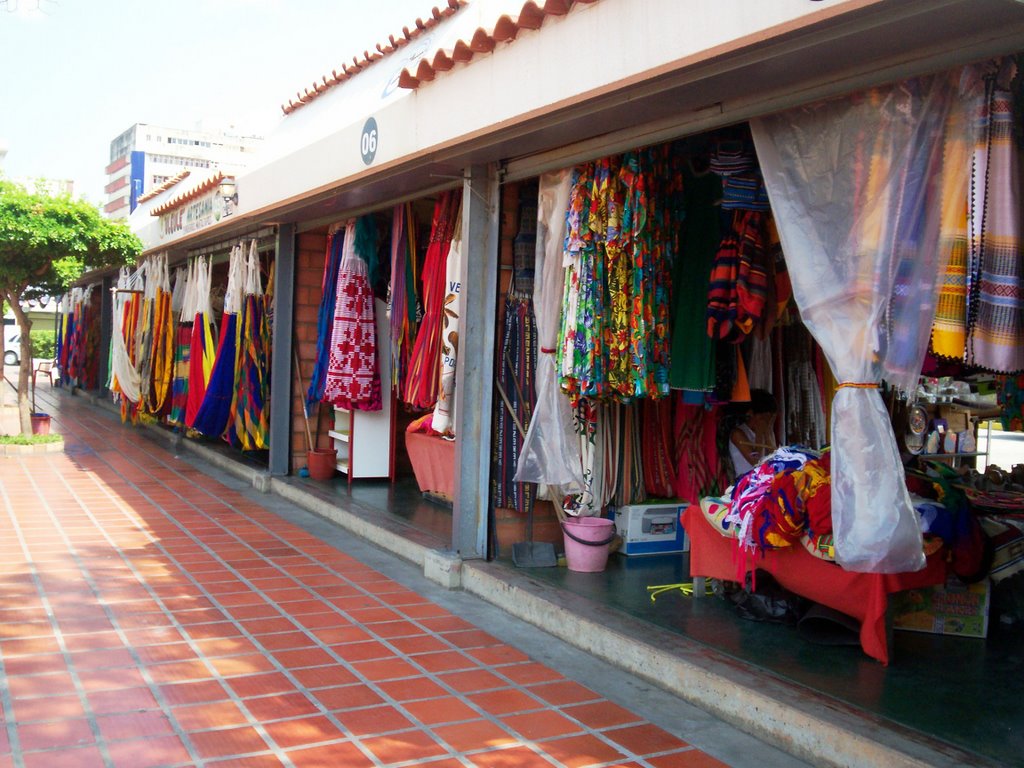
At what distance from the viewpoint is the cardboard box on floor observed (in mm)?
4203

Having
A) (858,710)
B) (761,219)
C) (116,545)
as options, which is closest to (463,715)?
(858,710)

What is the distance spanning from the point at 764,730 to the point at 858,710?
34 cm

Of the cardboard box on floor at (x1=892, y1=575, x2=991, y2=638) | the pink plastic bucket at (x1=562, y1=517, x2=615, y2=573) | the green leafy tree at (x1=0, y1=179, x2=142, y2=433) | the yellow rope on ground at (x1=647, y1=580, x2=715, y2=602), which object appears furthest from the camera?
the green leafy tree at (x1=0, y1=179, x2=142, y2=433)

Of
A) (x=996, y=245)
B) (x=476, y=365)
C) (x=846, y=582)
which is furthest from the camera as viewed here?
(x=476, y=365)

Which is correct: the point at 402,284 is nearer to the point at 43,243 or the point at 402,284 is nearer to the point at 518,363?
the point at 518,363

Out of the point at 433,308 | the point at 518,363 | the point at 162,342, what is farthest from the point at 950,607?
the point at 162,342

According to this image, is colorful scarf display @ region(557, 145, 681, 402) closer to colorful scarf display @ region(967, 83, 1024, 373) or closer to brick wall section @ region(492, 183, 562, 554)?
brick wall section @ region(492, 183, 562, 554)

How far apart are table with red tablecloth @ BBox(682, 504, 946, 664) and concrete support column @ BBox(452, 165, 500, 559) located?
1.55 meters

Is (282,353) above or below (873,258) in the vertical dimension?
below

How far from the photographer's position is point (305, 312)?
8.33 m

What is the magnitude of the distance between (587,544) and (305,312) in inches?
165

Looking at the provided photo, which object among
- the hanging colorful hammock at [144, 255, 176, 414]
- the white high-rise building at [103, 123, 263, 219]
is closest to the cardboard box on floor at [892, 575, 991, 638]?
the hanging colorful hammock at [144, 255, 176, 414]

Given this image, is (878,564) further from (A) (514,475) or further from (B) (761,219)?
(A) (514,475)

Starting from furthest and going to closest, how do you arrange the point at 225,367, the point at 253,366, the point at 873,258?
1. the point at 225,367
2. the point at 253,366
3. the point at 873,258
